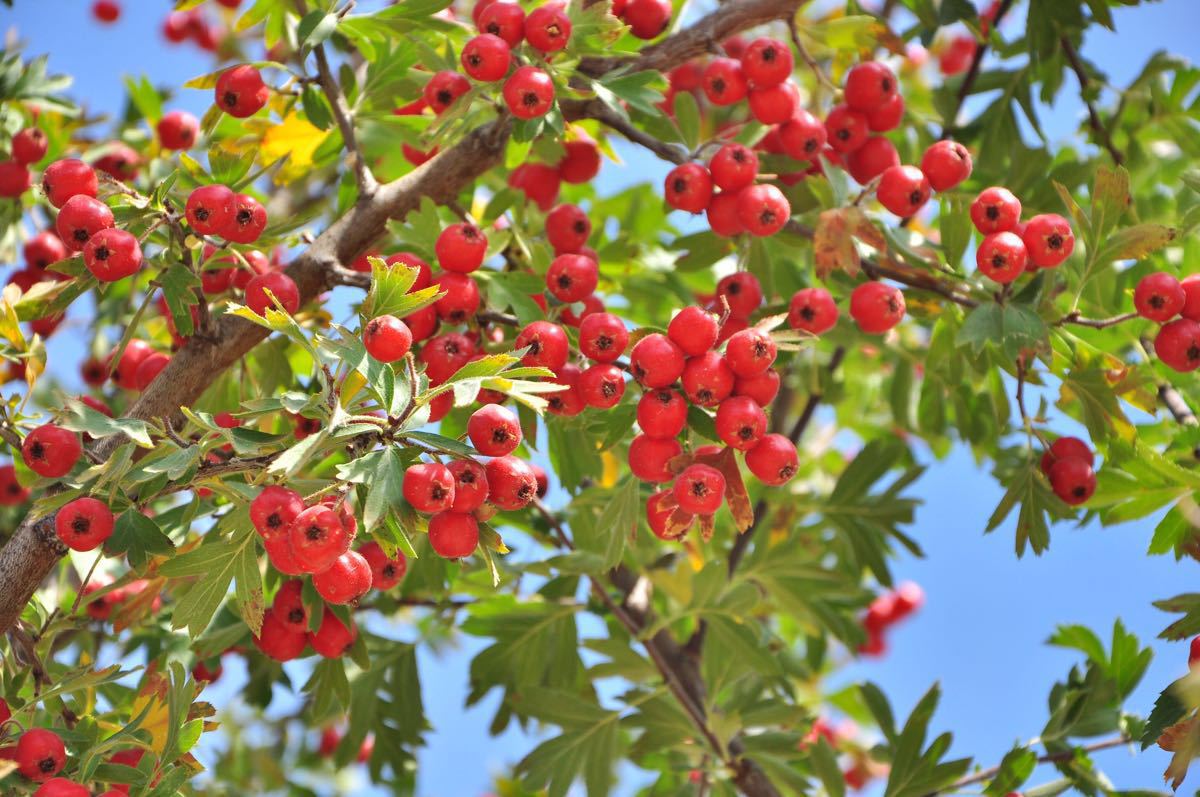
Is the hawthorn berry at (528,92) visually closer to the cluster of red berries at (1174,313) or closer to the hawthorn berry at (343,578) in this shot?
the hawthorn berry at (343,578)

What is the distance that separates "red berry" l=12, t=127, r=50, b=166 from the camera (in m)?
3.42

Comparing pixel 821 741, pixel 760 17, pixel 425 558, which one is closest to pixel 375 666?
pixel 425 558

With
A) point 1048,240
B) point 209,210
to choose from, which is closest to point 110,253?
point 209,210

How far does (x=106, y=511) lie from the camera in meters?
2.19

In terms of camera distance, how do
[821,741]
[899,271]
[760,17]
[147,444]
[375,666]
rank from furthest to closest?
[375,666]
[821,741]
[760,17]
[899,271]
[147,444]

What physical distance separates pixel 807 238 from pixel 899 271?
0.86 ft

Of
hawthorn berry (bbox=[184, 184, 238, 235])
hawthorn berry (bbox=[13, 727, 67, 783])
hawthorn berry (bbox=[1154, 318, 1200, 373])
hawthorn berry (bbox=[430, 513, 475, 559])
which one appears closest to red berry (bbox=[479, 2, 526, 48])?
hawthorn berry (bbox=[184, 184, 238, 235])

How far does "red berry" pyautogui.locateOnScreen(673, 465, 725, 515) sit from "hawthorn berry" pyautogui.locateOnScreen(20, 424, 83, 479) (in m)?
1.24

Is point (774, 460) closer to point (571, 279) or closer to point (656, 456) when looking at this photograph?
point (656, 456)

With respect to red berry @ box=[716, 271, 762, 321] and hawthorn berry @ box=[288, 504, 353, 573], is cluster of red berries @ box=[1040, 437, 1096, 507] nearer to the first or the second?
red berry @ box=[716, 271, 762, 321]

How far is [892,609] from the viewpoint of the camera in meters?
5.49

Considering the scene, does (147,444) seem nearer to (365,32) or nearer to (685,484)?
(685,484)

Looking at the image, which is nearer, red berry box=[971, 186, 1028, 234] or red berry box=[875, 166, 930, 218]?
red berry box=[971, 186, 1028, 234]

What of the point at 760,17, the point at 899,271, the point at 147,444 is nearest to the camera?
the point at 147,444
